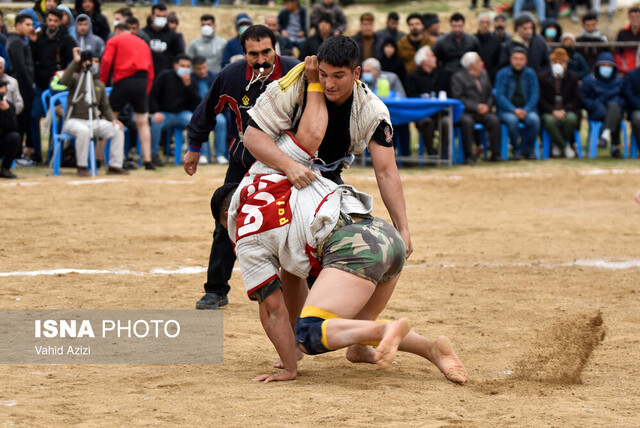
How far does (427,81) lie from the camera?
14609 millimetres

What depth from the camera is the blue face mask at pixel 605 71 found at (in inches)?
598

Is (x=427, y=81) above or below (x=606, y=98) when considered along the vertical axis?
above

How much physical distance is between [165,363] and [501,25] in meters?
12.0

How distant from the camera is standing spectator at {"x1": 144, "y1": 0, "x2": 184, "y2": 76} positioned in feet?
46.3

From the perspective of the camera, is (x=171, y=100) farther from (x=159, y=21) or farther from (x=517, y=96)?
(x=517, y=96)

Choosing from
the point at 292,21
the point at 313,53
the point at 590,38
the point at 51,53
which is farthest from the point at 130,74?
the point at 590,38

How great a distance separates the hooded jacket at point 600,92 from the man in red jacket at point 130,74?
719cm

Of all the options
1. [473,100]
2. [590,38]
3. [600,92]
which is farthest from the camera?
[590,38]

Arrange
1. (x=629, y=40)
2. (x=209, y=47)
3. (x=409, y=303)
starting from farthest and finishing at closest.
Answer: (x=629, y=40)
(x=209, y=47)
(x=409, y=303)

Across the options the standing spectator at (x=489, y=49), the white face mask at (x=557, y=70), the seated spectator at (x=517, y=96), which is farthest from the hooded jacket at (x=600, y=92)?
the standing spectator at (x=489, y=49)

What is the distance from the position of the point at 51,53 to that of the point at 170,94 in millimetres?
1702

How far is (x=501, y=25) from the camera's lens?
1562 cm

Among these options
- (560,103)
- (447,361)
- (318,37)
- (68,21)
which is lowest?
(560,103)

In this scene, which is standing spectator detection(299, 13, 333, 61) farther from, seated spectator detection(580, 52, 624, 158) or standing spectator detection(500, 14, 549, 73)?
seated spectator detection(580, 52, 624, 158)
